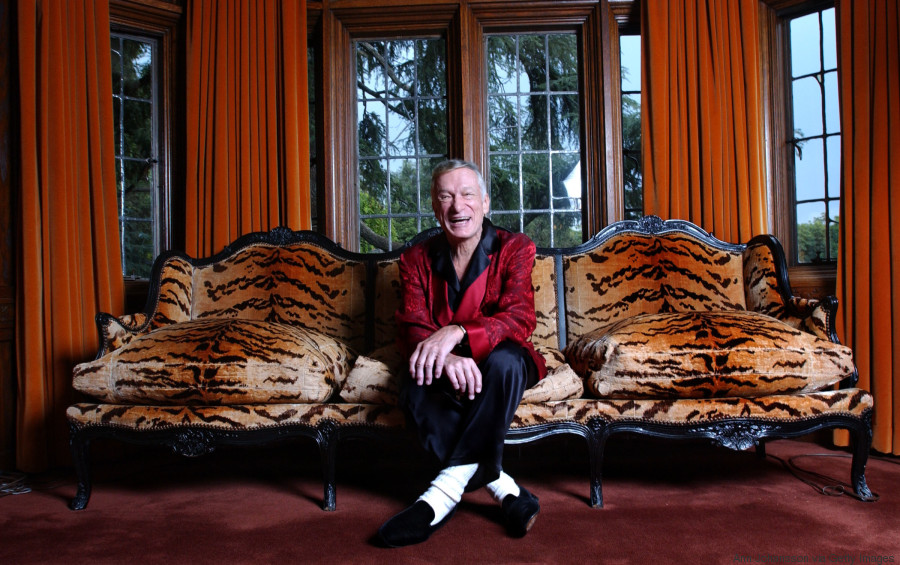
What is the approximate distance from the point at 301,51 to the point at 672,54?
1867mm

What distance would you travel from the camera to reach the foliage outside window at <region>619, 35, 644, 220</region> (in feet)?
11.5

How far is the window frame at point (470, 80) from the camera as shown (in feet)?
11.1

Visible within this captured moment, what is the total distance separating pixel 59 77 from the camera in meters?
2.90

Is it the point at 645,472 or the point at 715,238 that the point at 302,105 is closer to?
the point at 715,238

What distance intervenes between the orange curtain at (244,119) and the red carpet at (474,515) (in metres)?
1.22

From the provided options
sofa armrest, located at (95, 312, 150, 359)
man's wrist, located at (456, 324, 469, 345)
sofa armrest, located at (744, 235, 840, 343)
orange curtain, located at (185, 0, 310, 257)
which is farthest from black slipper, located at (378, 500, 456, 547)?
orange curtain, located at (185, 0, 310, 257)

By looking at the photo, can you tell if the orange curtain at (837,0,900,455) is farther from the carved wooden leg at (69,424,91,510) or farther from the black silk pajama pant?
the carved wooden leg at (69,424,91,510)

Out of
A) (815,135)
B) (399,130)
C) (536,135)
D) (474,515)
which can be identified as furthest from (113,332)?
(815,135)

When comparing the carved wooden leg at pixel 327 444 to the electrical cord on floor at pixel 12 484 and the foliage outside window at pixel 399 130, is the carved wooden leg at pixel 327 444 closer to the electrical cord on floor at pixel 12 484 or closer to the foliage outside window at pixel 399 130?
the electrical cord on floor at pixel 12 484

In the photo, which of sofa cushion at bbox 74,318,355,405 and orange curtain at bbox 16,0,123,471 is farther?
orange curtain at bbox 16,0,123,471

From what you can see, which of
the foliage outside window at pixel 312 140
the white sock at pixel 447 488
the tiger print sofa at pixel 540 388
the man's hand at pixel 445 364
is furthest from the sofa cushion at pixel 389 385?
the foliage outside window at pixel 312 140

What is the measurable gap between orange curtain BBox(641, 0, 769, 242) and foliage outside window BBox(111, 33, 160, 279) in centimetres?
259

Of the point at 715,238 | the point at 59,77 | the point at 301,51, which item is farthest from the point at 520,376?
the point at 59,77

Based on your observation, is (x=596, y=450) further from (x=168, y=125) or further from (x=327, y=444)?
(x=168, y=125)
